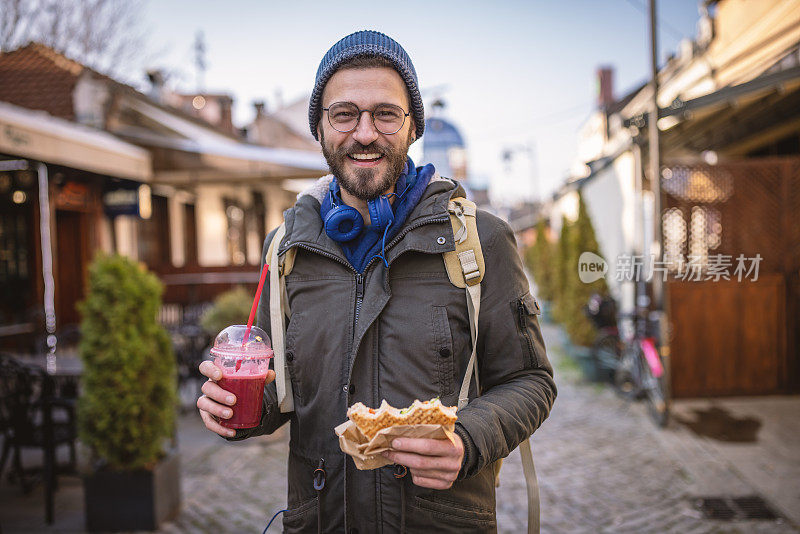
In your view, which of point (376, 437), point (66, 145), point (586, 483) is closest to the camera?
point (376, 437)

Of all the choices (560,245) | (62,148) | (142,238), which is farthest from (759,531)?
(142,238)

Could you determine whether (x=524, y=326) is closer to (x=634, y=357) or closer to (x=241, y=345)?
(x=241, y=345)

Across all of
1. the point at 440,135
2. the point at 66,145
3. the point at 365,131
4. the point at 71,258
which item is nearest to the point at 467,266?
the point at 365,131

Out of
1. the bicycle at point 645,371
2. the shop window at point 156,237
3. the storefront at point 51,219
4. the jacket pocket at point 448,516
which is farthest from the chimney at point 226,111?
the jacket pocket at point 448,516

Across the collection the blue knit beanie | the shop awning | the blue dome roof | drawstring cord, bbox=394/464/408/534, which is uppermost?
the shop awning

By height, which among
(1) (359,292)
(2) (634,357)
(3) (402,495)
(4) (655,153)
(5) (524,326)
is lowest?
(2) (634,357)

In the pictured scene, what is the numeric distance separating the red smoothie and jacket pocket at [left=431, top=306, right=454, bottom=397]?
0.51 metres

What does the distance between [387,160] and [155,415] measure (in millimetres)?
3047

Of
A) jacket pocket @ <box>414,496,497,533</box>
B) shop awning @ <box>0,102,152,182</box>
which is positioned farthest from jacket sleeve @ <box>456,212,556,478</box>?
shop awning @ <box>0,102,152,182</box>

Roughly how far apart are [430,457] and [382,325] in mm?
457

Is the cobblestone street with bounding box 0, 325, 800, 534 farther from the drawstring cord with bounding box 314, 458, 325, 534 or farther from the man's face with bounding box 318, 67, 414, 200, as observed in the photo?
the man's face with bounding box 318, 67, 414, 200

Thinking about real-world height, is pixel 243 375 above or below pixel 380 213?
below

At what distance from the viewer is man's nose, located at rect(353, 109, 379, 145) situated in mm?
1690

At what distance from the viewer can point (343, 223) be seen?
1772 mm
